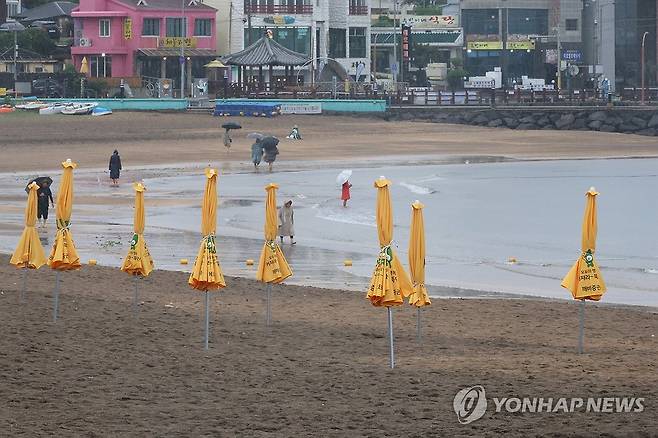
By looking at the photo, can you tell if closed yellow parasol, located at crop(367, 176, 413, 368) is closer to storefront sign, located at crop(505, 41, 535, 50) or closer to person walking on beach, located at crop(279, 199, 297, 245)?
person walking on beach, located at crop(279, 199, 297, 245)

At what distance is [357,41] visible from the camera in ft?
322

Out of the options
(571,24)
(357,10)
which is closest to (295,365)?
(357,10)

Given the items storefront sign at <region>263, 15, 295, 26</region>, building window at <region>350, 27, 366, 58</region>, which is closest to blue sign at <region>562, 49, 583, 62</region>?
building window at <region>350, 27, 366, 58</region>

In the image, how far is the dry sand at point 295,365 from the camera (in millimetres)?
11094

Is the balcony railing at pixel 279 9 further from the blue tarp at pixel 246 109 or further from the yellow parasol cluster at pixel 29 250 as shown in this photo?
the yellow parasol cluster at pixel 29 250

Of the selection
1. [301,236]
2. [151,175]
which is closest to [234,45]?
[151,175]

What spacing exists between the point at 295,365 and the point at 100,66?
75987 millimetres

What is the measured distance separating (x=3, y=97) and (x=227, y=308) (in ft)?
201

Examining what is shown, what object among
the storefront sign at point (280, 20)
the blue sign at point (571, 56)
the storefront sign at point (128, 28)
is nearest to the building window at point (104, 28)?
the storefront sign at point (128, 28)

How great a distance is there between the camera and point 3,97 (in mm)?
76500

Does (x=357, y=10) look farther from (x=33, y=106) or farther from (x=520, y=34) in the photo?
(x=33, y=106)

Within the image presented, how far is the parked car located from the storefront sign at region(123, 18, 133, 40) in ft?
23.7

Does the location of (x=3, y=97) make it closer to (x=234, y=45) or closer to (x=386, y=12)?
(x=234, y=45)

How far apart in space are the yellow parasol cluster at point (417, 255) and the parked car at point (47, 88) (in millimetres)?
67223
